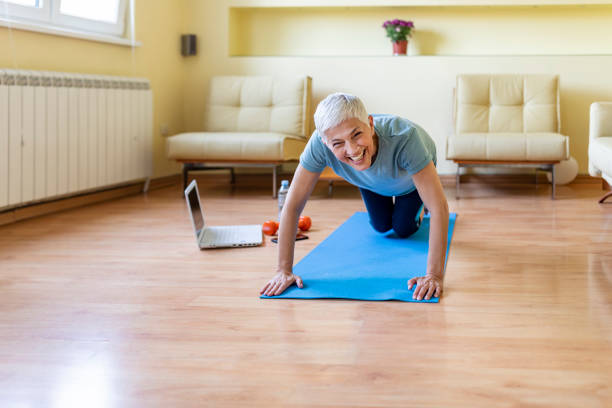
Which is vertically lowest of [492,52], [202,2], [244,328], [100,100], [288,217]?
[244,328]

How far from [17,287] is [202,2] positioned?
391cm

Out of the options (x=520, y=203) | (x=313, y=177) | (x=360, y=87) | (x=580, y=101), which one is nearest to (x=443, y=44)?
(x=360, y=87)

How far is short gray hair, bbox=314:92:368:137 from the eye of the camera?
189 cm

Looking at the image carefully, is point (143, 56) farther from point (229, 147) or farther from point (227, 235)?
point (227, 235)

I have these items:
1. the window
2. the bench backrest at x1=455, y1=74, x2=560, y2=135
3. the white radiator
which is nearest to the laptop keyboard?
the white radiator

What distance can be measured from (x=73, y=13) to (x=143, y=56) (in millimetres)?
807

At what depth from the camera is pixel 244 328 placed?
1.86 meters

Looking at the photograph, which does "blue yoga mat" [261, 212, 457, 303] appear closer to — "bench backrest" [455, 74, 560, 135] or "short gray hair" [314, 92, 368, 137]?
"short gray hair" [314, 92, 368, 137]

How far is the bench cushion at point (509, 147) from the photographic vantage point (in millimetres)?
4453

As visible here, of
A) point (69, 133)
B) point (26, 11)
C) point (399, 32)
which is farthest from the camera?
point (399, 32)

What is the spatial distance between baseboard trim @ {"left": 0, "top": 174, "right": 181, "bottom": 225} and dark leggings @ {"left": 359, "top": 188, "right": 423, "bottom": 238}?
6.24ft

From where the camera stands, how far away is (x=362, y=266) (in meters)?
2.53

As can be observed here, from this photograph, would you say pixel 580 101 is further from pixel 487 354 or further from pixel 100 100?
pixel 487 354

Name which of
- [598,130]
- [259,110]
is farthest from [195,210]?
[598,130]
